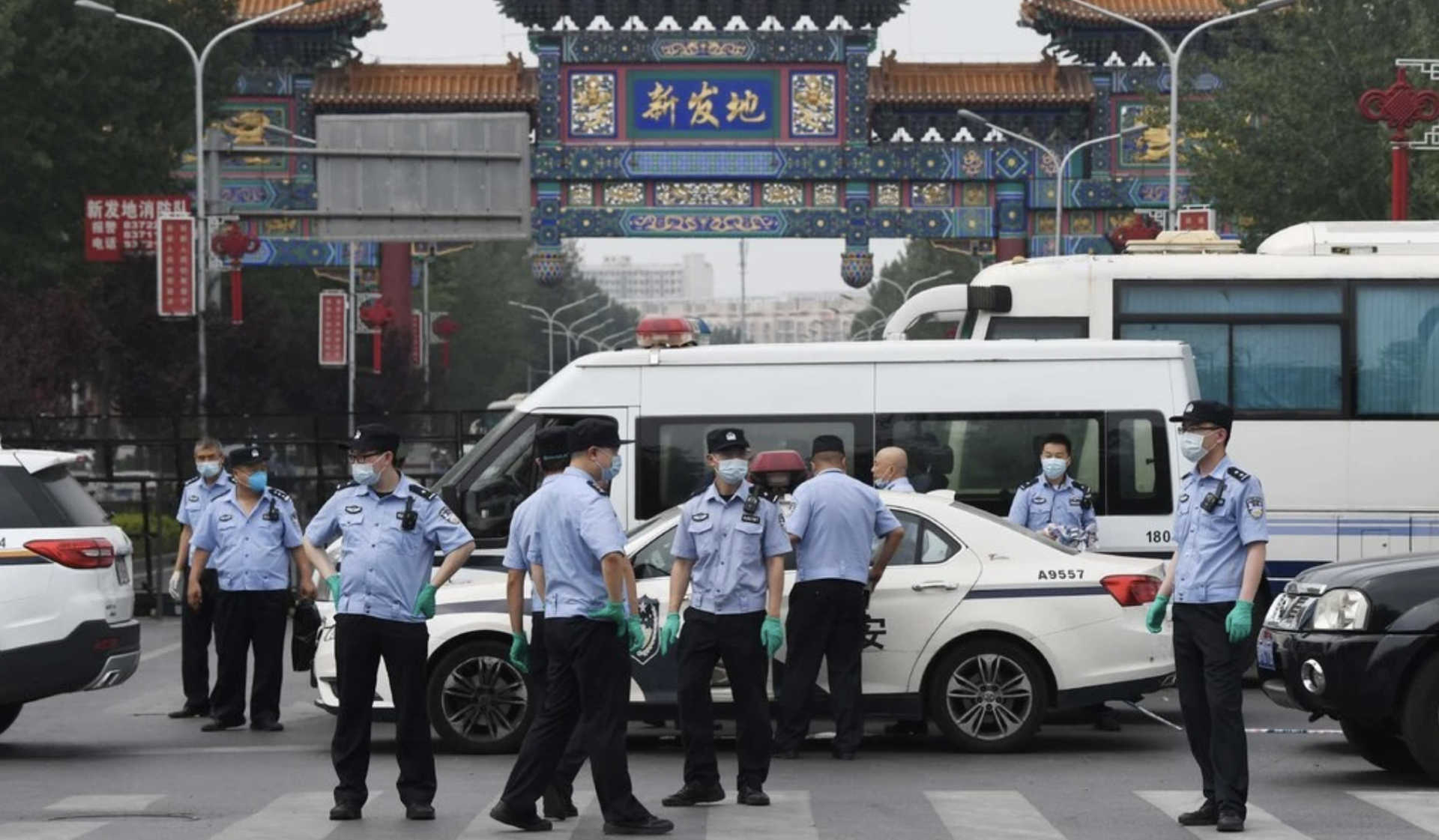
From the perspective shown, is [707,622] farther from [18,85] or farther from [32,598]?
[18,85]

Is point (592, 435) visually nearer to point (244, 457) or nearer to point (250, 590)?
point (244, 457)

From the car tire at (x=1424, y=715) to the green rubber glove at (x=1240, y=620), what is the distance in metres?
1.82

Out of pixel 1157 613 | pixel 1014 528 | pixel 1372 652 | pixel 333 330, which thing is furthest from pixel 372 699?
pixel 333 330

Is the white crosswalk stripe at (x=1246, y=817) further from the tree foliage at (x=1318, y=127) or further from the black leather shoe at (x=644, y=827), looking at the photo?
the tree foliage at (x=1318, y=127)

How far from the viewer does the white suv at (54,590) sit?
46.0 feet

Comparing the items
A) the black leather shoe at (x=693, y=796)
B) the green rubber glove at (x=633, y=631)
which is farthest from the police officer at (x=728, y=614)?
the green rubber glove at (x=633, y=631)

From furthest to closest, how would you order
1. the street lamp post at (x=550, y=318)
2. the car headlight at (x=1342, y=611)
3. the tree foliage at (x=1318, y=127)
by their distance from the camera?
the street lamp post at (x=550, y=318) < the tree foliage at (x=1318, y=127) < the car headlight at (x=1342, y=611)

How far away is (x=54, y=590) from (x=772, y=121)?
40.6 metres

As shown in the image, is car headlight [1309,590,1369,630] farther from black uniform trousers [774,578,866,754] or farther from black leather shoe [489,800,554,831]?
black leather shoe [489,800,554,831]

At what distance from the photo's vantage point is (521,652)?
11219mm

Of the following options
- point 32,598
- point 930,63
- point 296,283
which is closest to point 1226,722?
point 32,598

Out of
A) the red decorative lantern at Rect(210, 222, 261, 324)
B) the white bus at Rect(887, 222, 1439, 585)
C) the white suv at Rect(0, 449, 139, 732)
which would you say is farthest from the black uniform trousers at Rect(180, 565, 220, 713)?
the red decorative lantern at Rect(210, 222, 261, 324)

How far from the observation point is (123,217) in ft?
151

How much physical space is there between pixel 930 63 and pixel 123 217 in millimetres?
18753
